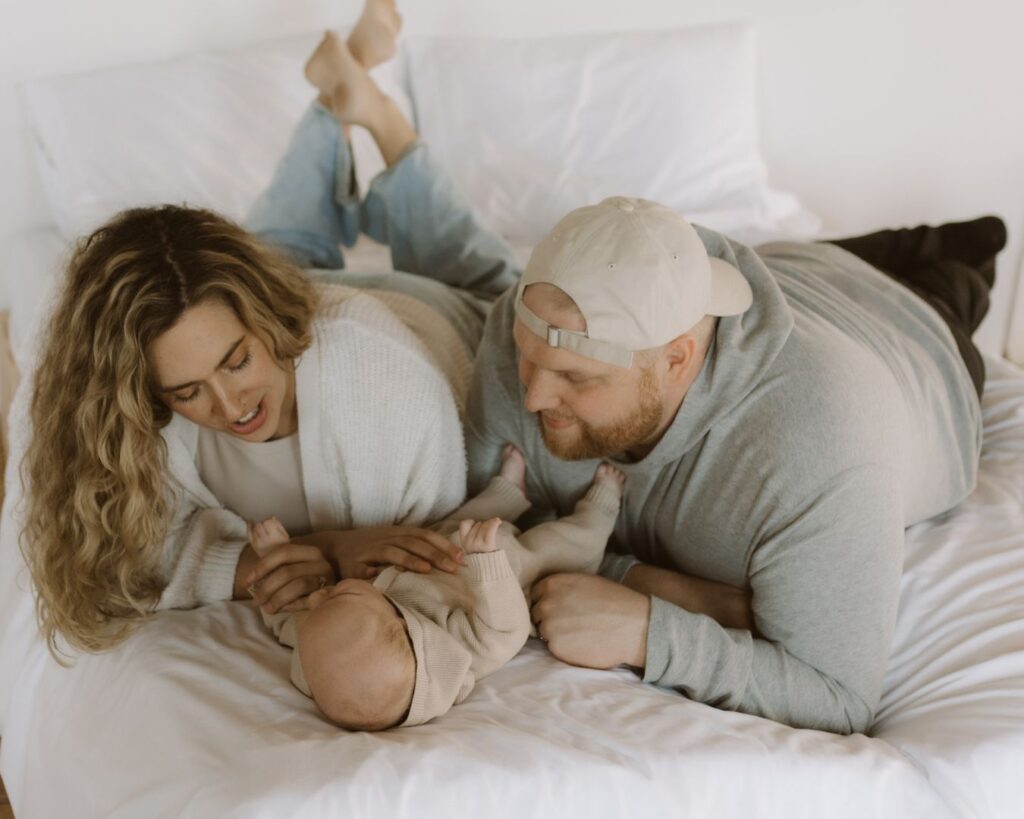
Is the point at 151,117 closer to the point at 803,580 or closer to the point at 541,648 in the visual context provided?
the point at 541,648

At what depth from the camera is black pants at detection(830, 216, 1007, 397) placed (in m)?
1.90

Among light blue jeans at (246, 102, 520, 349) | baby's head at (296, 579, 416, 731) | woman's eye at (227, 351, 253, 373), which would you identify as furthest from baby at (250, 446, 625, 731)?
light blue jeans at (246, 102, 520, 349)

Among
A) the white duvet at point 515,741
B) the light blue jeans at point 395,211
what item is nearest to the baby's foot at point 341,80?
the light blue jeans at point 395,211

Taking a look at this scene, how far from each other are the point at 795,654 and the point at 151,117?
1777 millimetres

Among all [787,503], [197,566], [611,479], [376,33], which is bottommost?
[197,566]

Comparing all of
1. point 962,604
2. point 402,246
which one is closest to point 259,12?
point 402,246

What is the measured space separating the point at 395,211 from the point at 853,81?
58.0 inches

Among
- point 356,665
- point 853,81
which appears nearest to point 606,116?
point 853,81

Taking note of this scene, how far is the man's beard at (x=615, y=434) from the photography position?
1.30 m

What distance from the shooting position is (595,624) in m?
1.26

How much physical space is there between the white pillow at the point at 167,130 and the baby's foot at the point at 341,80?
0.37m

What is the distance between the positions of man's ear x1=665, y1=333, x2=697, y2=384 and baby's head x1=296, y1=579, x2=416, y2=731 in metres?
0.49

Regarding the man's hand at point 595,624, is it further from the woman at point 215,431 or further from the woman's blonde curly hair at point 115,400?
the woman's blonde curly hair at point 115,400

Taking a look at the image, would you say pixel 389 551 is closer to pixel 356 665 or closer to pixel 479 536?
pixel 479 536
